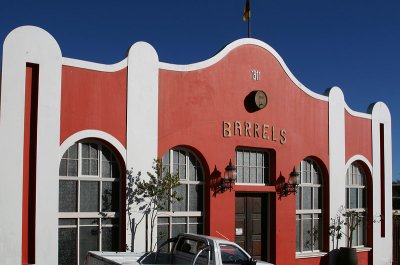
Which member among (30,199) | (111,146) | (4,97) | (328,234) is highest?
(4,97)

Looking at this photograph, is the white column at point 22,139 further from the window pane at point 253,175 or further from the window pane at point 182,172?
the window pane at point 253,175

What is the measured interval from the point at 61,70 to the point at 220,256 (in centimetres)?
480

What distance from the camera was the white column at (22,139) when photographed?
36.3 ft

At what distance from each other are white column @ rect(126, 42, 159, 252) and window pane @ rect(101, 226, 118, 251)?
0.31 m

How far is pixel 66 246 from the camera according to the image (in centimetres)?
1211

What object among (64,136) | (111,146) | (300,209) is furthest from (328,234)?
(64,136)

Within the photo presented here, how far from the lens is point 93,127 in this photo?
12391 mm

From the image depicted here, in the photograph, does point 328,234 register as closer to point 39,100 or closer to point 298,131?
point 298,131

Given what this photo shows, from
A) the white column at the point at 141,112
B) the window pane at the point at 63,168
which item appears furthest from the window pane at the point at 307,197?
the window pane at the point at 63,168

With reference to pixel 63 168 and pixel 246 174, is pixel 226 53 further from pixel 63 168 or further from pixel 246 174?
pixel 63 168

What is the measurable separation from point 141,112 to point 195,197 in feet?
8.61

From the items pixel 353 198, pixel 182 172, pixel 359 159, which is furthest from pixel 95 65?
pixel 353 198

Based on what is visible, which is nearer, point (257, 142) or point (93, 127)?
point (93, 127)

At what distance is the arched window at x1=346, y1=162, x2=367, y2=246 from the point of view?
18734 mm
